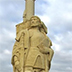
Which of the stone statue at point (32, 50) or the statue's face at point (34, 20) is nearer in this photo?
the stone statue at point (32, 50)

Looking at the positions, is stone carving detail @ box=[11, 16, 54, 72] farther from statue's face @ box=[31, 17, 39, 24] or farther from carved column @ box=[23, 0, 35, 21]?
carved column @ box=[23, 0, 35, 21]

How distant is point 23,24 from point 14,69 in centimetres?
250

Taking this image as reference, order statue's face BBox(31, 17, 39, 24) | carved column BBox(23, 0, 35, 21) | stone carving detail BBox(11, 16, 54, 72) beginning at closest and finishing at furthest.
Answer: stone carving detail BBox(11, 16, 54, 72), statue's face BBox(31, 17, 39, 24), carved column BBox(23, 0, 35, 21)

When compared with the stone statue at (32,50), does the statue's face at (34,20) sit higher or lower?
higher

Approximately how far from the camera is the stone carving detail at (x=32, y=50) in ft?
31.5

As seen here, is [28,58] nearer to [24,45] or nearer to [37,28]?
[24,45]

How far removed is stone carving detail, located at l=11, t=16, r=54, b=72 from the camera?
31.5 feet

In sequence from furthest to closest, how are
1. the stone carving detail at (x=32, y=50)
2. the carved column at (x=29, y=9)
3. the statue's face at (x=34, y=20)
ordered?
the carved column at (x=29, y=9)
the statue's face at (x=34, y=20)
the stone carving detail at (x=32, y=50)

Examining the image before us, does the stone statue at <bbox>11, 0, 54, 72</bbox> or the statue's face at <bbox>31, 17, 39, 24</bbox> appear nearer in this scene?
the stone statue at <bbox>11, 0, 54, 72</bbox>

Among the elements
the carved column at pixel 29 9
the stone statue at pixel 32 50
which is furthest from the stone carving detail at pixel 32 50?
the carved column at pixel 29 9

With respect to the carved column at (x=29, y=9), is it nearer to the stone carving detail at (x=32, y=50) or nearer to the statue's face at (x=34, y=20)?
the stone carving detail at (x=32, y=50)

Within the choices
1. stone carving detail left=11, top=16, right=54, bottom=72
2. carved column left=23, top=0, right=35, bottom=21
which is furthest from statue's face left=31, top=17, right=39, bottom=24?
carved column left=23, top=0, right=35, bottom=21

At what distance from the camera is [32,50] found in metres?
9.84

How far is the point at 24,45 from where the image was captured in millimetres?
9914
